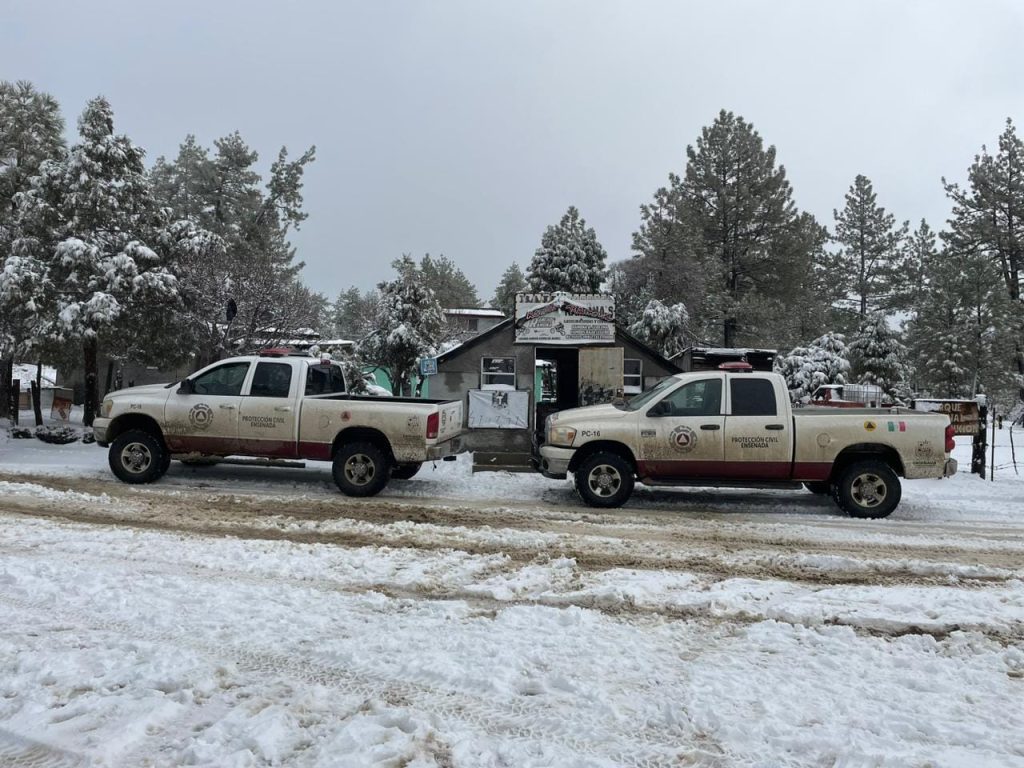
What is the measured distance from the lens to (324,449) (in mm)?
9734

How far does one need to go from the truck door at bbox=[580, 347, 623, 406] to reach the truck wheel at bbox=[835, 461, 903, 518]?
732 cm

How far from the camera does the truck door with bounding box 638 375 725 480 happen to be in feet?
29.8

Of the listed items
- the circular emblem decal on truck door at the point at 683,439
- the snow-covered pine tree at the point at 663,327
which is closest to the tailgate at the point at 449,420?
the circular emblem decal on truck door at the point at 683,439

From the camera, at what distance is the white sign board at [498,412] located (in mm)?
14859

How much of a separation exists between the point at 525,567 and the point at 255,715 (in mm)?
3002

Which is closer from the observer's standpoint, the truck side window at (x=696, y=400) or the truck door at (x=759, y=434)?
the truck door at (x=759, y=434)

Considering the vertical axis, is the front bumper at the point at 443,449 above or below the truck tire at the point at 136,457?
above

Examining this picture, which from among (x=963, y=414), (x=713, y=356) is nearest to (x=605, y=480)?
(x=963, y=414)

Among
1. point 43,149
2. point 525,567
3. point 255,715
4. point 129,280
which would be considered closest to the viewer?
point 255,715

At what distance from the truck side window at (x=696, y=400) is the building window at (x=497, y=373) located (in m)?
8.74

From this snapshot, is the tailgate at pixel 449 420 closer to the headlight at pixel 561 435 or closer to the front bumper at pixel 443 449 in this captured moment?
the front bumper at pixel 443 449

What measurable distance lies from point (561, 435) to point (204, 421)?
525 centimetres

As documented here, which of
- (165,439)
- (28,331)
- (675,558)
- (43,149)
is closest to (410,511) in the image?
(675,558)

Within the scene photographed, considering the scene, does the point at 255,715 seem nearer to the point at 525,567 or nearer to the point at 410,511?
the point at 525,567
